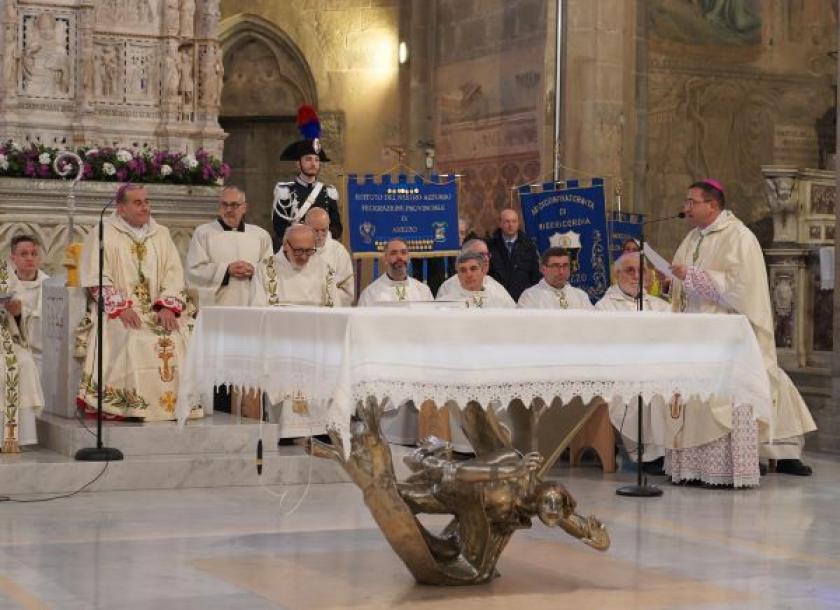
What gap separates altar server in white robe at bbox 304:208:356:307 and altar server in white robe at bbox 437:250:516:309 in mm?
719

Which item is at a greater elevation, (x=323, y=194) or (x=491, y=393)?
(x=323, y=194)

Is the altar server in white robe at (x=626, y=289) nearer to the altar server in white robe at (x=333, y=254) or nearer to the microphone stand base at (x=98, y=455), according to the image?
the altar server in white robe at (x=333, y=254)

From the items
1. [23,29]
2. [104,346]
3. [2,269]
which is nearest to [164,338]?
[104,346]

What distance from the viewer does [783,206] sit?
14.0 metres

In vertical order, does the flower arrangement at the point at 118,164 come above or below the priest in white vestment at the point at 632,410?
above

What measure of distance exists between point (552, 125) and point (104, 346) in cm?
739

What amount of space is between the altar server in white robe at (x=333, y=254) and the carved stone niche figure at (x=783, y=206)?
4322mm

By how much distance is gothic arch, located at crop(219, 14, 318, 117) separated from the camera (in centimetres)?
1977

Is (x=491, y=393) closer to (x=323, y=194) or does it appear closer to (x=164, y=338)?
(x=164, y=338)

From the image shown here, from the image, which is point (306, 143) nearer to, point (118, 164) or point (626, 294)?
point (118, 164)

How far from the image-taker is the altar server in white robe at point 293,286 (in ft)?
33.9

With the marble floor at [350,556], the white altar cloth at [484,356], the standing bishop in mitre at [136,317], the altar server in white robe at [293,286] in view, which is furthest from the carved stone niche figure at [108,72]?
the white altar cloth at [484,356]

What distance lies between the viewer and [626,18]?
16.6m

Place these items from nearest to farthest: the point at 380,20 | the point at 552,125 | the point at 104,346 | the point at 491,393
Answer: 1. the point at 491,393
2. the point at 104,346
3. the point at 552,125
4. the point at 380,20
